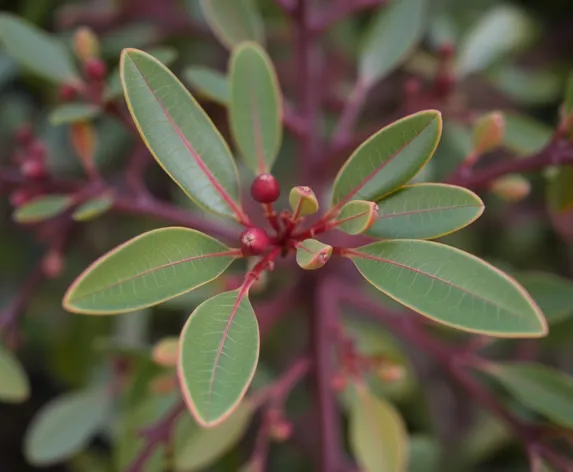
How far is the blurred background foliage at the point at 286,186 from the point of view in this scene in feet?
4.19

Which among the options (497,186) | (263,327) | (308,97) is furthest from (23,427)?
(497,186)

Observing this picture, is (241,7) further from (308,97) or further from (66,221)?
(66,221)

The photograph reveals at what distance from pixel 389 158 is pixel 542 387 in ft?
1.58

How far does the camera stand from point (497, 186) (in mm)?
898

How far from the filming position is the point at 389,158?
2.06ft

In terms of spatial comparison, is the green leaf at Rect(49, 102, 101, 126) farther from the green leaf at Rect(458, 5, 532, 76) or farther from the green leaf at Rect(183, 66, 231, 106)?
the green leaf at Rect(458, 5, 532, 76)

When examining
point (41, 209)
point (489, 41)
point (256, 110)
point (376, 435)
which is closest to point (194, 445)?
point (376, 435)

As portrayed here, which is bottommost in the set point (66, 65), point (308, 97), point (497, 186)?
point (497, 186)

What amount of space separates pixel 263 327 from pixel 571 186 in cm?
45

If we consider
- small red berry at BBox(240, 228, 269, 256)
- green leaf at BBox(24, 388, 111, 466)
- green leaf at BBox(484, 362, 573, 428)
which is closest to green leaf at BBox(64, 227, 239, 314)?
small red berry at BBox(240, 228, 269, 256)

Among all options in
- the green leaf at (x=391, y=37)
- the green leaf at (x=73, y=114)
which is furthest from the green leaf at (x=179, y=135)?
the green leaf at (x=391, y=37)

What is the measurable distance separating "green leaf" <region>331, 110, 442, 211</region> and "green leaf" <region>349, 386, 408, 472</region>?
0.47m

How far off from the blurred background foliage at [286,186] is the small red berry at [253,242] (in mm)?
591

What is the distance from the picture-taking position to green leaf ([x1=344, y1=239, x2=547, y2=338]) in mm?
521
